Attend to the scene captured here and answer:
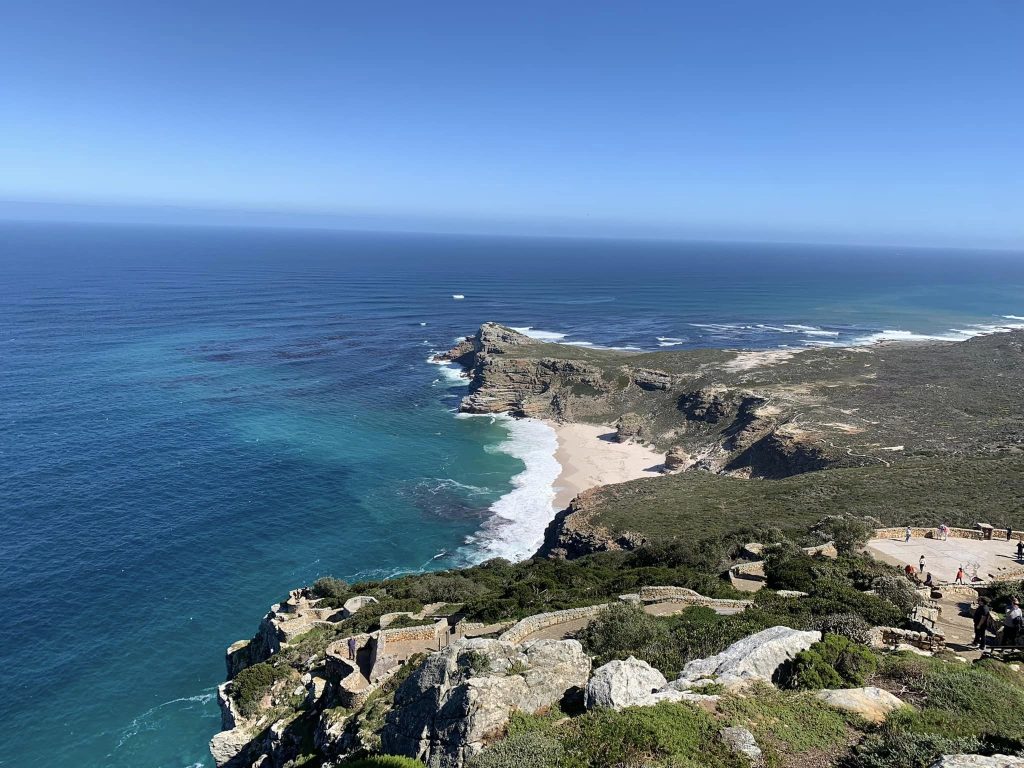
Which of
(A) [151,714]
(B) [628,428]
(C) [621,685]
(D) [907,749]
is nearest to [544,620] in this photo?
(C) [621,685]

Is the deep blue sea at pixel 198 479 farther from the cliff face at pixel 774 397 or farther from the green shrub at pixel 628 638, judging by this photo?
the green shrub at pixel 628 638

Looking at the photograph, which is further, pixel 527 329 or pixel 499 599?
pixel 527 329

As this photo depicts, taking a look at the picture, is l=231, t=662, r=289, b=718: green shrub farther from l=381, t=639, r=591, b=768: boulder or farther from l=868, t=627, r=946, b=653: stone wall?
l=868, t=627, r=946, b=653: stone wall

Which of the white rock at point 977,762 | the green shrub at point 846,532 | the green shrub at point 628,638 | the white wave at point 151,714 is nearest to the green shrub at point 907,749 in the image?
the white rock at point 977,762

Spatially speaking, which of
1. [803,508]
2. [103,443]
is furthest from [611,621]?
[103,443]

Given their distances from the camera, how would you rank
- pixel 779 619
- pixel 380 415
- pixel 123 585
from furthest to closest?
pixel 380 415 → pixel 123 585 → pixel 779 619

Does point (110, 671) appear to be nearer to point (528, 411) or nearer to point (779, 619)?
point (779, 619)
